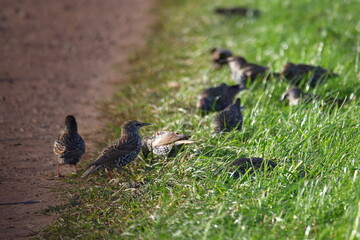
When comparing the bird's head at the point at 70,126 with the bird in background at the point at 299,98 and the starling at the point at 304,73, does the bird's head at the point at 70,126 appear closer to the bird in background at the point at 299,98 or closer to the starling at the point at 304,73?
the bird in background at the point at 299,98

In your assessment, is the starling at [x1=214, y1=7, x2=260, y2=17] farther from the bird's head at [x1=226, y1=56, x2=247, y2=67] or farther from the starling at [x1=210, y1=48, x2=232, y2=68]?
the bird's head at [x1=226, y1=56, x2=247, y2=67]

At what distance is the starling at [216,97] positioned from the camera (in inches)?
346

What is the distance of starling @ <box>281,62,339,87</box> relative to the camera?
30.3 ft

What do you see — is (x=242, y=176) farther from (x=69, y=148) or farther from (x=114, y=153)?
(x=69, y=148)

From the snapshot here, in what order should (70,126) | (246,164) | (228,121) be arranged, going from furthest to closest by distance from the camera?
(228,121) → (70,126) → (246,164)

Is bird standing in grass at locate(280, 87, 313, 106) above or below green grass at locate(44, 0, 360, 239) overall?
above

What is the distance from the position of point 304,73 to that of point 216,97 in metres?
1.49

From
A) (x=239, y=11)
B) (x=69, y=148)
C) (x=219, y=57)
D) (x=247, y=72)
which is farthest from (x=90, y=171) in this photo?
(x=239, y=11)

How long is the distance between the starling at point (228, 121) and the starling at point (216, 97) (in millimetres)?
894

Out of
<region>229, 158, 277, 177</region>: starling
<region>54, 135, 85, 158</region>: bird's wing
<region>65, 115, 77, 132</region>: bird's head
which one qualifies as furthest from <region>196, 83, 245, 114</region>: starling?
<region>229, 158, 277, 177</region>: starling

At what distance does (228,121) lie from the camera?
25.3 feet

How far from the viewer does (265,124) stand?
7570 mm

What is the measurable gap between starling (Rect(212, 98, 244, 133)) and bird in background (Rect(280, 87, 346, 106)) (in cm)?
88

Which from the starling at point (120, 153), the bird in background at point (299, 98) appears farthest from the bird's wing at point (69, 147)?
the bird in background at point (299, 98)
